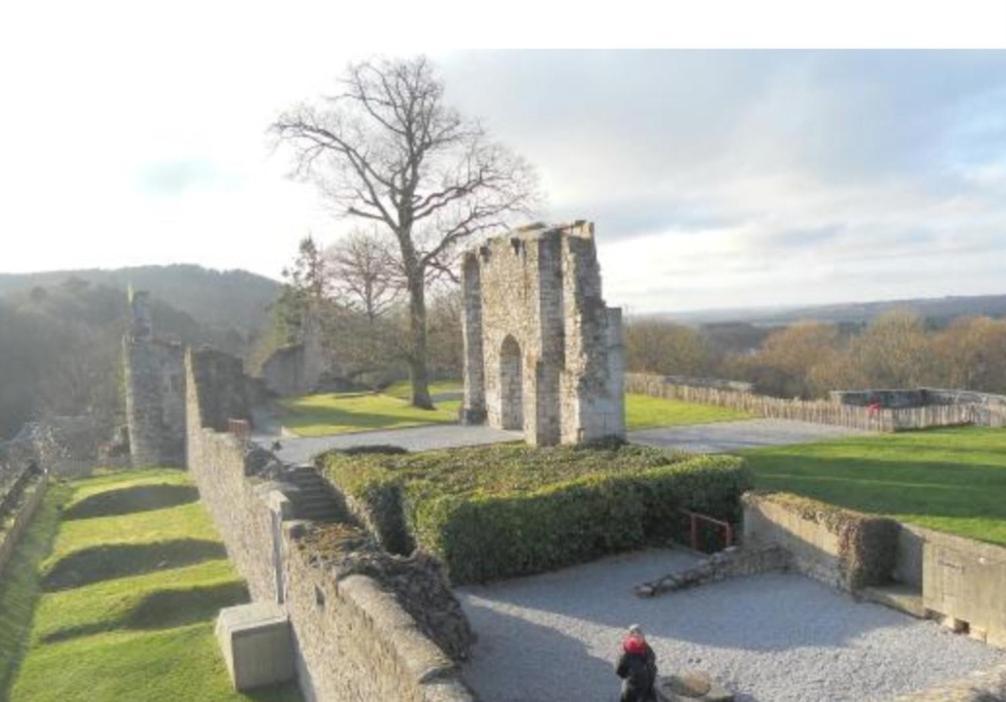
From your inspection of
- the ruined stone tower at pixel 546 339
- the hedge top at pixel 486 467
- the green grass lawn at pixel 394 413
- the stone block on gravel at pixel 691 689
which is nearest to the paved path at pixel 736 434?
the green grass lawn at pixel 394 413

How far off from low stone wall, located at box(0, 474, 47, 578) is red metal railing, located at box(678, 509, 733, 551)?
13949 millimetres

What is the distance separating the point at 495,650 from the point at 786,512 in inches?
205

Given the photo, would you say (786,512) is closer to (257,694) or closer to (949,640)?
(949,640)

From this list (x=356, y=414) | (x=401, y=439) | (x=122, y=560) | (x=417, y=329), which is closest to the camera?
(x=122, y=560)

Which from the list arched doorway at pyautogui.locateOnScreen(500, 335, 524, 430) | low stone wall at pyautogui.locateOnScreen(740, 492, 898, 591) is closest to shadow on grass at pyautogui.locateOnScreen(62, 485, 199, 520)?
arched doorway at pyautogui.locateOnScreen(500, 335, 524, 430)

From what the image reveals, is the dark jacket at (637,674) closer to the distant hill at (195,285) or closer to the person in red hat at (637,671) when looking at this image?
the person in red hat at (637,671)

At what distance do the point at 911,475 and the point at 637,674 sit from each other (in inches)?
419

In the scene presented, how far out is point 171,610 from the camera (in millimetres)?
15625

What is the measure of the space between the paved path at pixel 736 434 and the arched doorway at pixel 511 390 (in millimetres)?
3390

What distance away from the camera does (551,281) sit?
21734 millimetres

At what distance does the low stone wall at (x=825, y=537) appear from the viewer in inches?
477

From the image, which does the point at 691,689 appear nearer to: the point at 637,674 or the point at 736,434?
the point at 637,674

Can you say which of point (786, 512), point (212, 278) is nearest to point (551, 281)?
point (786, 512)

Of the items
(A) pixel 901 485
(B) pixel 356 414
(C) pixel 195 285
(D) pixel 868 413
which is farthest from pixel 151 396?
(C) pixel 195 285
